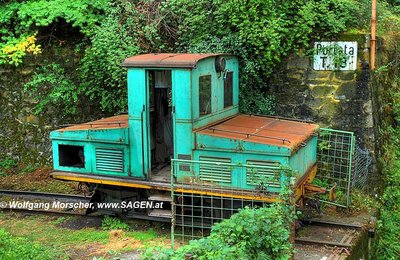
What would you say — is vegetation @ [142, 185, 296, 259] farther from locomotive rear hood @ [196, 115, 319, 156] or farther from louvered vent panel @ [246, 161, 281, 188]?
locomotive rear hood @ [196, 115, 319, 156]

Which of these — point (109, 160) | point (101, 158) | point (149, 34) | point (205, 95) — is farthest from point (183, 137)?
point (149, 34)

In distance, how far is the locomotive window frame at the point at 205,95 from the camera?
8477mm

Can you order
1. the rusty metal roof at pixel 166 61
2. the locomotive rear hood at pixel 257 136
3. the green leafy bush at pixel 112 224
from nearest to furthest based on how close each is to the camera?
→ the locomotive rear hood at pixel 257 136 < the rusty metal roof at pixel 166 61 < the green leafy bush at pixel 112 224

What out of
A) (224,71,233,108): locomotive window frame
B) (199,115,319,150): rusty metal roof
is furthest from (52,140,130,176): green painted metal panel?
(224,71,233,108): locomotive window frame

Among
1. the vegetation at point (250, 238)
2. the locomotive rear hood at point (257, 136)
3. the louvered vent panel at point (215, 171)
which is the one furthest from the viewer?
the louvered vent panel at point (215, 171)

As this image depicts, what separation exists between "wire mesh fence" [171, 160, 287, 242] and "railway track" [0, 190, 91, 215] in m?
2.14

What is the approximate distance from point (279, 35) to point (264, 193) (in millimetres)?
4254

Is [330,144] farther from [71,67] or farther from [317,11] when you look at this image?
[71,67]

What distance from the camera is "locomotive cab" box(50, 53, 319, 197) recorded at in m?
7.93

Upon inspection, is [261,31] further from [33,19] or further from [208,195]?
[33,19]

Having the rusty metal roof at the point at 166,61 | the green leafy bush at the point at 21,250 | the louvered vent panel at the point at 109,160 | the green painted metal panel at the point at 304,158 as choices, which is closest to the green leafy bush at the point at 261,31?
the green painted metal panel at the point at 304,158

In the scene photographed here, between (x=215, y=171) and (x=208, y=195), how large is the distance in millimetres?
447

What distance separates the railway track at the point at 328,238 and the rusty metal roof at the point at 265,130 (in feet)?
A: 5.23

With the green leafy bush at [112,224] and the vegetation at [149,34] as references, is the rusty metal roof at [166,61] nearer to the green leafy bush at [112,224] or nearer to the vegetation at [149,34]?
the vegetation at [149,34]
